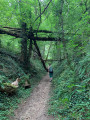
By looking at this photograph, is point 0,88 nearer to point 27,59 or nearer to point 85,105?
point 85,105

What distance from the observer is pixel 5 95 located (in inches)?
204

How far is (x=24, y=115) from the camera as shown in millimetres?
4379

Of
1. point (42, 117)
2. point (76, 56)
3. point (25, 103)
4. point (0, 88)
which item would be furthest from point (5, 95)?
point (76, 56)

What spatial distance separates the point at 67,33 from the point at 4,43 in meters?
9.09

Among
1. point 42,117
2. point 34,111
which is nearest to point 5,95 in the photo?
point 34,111

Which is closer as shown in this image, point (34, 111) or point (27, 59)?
point (34, 111)

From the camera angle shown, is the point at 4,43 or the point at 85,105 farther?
the point at 4,43

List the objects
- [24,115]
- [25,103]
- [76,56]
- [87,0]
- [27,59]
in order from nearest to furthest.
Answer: [24,115] < [25,103] < [76,56] < [87,0] < [27,59]

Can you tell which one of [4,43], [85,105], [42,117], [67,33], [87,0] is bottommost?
[42,117]

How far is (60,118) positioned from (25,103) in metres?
2.82

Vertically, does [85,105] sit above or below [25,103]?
above

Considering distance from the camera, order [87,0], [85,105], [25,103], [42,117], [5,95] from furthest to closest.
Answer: [87,0] → [25,103] → [5,95] → [42,117] → [85,105]

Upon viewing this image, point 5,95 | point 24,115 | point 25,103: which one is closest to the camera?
point 24,115

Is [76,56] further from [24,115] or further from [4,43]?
[4,43]
